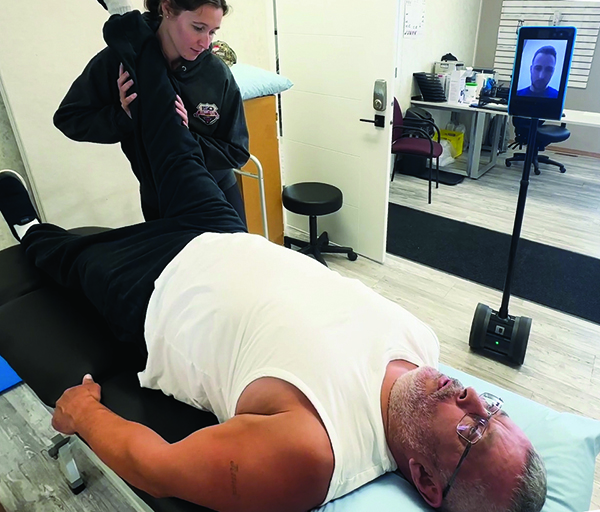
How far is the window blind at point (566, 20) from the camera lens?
4.57 metres

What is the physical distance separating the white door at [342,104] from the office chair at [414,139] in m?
1.16

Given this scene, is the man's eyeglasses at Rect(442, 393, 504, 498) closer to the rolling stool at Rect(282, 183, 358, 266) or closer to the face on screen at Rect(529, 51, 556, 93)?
the face on screen at Rect(529, 51, 556, 93)

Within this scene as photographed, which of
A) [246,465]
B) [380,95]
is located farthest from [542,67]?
[246,465]

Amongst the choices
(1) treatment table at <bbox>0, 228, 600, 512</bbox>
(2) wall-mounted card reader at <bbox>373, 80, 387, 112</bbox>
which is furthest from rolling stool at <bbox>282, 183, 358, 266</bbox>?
(1) treatment table at <bbox>0, 228, 600, 512</bbox>

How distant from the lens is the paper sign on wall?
392 cm

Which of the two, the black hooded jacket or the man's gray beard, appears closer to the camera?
the man's gray beard

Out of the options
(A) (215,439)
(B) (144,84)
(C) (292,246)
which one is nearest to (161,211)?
(B) (144,84)

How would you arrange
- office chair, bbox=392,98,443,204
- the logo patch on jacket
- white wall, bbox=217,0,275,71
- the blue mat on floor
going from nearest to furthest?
the logo patch on jacket < the blue mat on floor < white wall, bbox=217,0,275,71 < office chair, bbox=392,98,443,204

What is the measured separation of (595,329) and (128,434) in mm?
2309

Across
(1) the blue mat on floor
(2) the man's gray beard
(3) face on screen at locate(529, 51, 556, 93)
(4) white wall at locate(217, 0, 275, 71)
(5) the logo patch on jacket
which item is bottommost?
(1) the blue mat on floor

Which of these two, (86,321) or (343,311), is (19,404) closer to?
(86,321)

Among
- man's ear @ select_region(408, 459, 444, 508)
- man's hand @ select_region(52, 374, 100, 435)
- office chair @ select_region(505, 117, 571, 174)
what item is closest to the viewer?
man's ear @ select_region(408, 459, 444, 508)

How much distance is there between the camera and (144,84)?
147 cm

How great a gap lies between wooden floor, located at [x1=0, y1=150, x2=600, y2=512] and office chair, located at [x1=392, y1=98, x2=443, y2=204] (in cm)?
38
